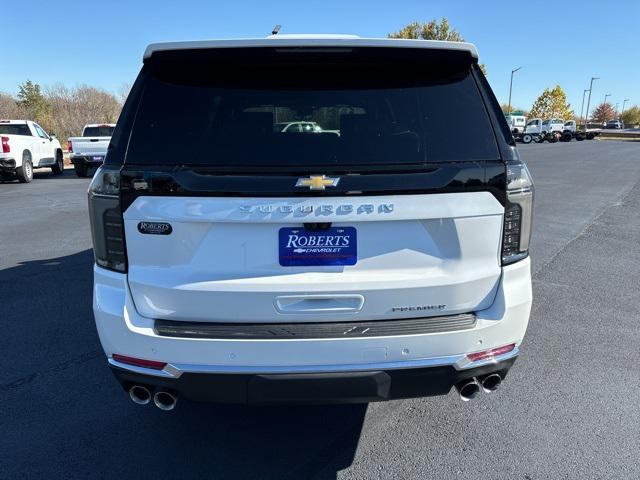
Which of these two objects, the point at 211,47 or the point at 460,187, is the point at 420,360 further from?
the point at 211,47

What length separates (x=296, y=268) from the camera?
2.31 m

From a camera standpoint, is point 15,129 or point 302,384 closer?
point 302,384

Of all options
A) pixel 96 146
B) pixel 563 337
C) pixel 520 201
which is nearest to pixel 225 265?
pixel 520 201

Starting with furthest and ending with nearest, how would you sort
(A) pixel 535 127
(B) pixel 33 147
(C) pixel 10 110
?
(A) pixel 535 127 < (C) pixel 10 110 < (B) pixel 33 147

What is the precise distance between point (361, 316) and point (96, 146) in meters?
18.4

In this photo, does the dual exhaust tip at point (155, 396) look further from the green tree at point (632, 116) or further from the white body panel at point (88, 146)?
the green tree at point (632, 116)

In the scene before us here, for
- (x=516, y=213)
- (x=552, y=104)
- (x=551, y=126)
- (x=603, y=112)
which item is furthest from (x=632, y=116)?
(x=516, y=213)

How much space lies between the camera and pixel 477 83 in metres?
2.58

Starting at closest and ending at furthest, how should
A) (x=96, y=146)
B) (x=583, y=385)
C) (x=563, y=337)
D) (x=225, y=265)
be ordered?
(x=225, y=265), (x=583, y=385), (x=563, y=337), (x=96, y=146)

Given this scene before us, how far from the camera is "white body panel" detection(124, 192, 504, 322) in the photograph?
2.25 metres

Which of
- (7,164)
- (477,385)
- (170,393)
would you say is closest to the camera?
(170,393)

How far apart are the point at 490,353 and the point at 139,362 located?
1.64 metres

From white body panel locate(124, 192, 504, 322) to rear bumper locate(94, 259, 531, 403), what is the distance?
11cm

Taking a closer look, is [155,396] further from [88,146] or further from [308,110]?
[88,146]
